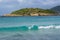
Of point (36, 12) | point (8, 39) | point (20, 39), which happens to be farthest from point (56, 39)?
point (36, 12)

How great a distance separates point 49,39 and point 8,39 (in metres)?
3.52

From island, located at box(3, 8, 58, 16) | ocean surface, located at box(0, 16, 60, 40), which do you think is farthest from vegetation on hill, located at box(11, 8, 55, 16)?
ocean surface, located at box(0, 16, 60, 40)

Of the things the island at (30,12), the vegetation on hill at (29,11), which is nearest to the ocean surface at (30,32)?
the island at (30,12)

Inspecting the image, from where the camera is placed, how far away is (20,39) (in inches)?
585

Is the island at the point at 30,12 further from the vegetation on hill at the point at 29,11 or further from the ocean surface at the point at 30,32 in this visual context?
the ocean surface at the point at 30,32

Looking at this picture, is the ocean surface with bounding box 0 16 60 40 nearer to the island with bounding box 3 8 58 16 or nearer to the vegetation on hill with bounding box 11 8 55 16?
the island with bounding box 3 8 58 16

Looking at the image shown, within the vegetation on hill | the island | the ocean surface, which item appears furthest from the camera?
the vegetation on hill

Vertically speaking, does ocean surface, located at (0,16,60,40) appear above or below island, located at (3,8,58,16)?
below

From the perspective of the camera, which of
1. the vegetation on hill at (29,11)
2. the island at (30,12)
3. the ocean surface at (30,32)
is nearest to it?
the ocean surface at (30,32)

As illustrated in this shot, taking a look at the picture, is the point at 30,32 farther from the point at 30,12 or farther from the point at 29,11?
the point at 29,11

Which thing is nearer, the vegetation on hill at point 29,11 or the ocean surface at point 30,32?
the ocean surface at point 30,32

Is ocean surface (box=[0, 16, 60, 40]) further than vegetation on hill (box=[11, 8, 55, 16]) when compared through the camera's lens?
No

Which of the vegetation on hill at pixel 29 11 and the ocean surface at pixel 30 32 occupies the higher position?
the vegetation on hill at pixel 29 11

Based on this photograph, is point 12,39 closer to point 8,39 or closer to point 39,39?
point 8,39
